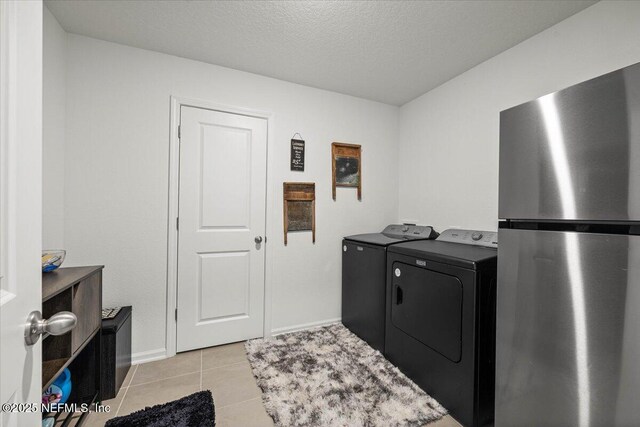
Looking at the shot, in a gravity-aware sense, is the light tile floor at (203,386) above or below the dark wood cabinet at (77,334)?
below

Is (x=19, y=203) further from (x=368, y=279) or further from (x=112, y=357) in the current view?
(x=368, y=279)

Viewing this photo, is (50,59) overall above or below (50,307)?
above

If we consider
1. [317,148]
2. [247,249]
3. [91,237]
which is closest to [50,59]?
[91,237]

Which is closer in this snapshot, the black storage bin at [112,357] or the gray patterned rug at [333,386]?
the gray patterned rug at [333,386]

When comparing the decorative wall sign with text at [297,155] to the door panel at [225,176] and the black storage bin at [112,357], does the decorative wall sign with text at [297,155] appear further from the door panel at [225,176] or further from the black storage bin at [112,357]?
the black storage bin at [112,357]

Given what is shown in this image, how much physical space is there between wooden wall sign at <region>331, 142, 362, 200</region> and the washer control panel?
0.49 meters

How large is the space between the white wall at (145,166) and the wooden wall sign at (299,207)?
6cm

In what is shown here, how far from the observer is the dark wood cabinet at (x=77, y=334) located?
4.00ft

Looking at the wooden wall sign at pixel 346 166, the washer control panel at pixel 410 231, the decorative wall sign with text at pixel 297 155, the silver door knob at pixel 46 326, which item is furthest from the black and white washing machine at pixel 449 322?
the silver door knob at pixel 46 326

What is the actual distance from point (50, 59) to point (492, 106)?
3.21m

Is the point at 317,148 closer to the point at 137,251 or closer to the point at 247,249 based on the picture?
the point at 247,249

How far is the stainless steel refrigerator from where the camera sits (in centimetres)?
89

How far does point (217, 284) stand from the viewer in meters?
2.44

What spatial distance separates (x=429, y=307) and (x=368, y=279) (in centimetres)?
74
